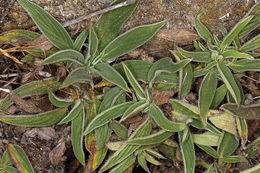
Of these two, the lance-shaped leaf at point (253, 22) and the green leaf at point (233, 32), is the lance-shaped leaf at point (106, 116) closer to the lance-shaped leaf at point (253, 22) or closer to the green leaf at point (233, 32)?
the green leaf at point (233, 32)

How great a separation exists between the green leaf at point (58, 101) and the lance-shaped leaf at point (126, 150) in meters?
0.54

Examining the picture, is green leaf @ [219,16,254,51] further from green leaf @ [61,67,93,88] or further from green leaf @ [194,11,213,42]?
green leaf @ [61,67,93,88]

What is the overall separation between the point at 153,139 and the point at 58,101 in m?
0.78

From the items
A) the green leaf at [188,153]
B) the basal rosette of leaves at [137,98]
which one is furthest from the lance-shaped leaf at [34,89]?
the green leaf at [188,153]

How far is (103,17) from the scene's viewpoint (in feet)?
7.56

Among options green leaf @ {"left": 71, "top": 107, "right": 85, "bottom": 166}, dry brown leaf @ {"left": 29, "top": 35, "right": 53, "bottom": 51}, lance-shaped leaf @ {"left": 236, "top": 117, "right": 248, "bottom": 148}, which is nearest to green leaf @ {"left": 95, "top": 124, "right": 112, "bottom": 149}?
green leaf @ {"left": 71, "top": 107, "right": 85, "bottom": 166}

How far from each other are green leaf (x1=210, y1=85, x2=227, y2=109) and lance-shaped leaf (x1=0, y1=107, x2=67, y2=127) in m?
1.17

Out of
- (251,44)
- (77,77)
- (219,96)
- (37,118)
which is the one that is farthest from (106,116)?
(251,44)

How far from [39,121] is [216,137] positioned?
4.55ft

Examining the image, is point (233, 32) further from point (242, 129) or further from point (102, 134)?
point (102, 134)

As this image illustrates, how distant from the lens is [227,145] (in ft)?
7.64

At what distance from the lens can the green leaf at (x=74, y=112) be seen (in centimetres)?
226

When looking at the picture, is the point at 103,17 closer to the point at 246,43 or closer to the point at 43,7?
the point at 43,7

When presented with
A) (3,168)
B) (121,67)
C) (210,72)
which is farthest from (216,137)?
(3,168)
